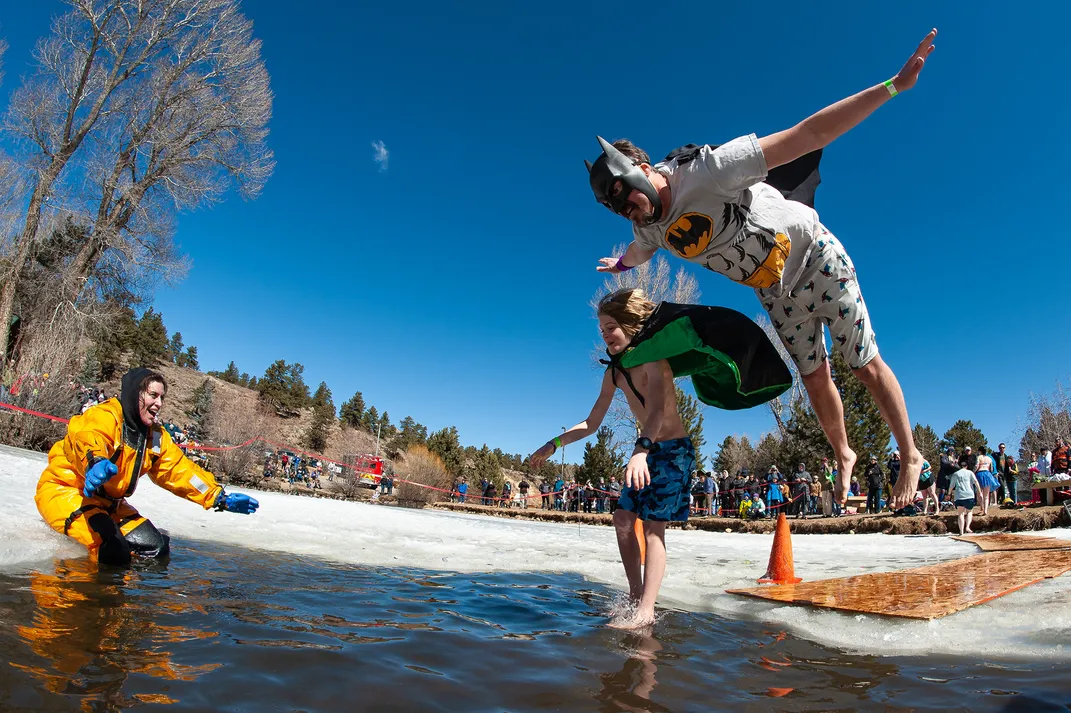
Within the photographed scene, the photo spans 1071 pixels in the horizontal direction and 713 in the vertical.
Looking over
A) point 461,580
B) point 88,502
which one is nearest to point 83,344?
point 88,502

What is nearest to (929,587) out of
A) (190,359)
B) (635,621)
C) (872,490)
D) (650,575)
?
(650,575)

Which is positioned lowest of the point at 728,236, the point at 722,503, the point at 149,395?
the point at 722,503

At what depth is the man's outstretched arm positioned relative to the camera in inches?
90.9

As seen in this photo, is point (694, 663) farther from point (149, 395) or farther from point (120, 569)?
point (149, 395)

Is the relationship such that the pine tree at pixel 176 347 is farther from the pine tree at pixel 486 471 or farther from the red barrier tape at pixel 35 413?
the red barrier tape at pixel 35 413

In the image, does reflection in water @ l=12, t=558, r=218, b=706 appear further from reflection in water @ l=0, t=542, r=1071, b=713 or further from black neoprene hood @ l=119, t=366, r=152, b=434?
black neoprene hood @ l=119, t=366, r=152, b=434

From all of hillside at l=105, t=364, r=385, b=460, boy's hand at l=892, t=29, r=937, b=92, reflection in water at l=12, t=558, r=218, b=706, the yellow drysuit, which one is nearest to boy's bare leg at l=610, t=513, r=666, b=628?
reflection in water at l=12, t=558, r=218, b=706

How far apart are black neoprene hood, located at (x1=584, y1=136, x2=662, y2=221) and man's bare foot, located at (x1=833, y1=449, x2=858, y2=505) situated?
5.62 feet

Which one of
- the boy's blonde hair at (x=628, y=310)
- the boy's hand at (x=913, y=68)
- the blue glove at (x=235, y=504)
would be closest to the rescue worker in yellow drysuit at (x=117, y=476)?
the blue glove at (x=235, y=504)

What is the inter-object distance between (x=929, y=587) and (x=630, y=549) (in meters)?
1.67

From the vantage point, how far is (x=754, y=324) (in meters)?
3.16

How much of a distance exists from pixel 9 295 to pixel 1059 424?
4774 centimetres

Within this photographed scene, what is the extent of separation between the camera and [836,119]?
2367mm

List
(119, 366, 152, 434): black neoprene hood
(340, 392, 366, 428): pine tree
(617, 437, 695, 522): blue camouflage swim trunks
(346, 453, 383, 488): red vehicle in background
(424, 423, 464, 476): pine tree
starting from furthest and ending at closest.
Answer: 1. (340, 392, 366, 428): pine tree
2. (424, 423, 464, 476): pine tree
3. (346, 453, 383, 488): red vehicle in background
4. (119, 366, 152, 434): black neoprene hood
5. (617, 437, 695, 522): blue camouflage swim trunks
